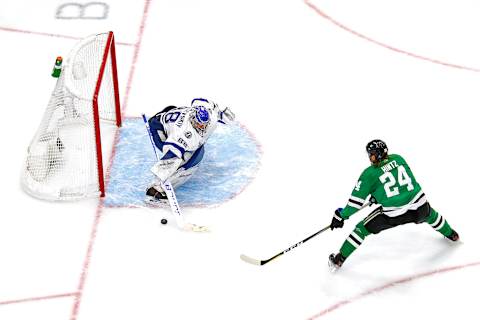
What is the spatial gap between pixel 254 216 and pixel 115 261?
971 mm

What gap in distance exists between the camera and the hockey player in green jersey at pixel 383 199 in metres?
5.25

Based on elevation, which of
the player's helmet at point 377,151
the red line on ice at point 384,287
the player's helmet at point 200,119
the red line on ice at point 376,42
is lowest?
the red line on ice at point 384,287

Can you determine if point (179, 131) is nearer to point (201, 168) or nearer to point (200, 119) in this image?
point (200, 119)

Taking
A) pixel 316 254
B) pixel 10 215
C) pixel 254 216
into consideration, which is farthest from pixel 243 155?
pixel 10 215

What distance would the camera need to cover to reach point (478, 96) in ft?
23.9

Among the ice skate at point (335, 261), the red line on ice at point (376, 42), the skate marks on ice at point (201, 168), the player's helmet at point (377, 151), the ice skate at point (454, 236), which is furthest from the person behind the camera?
the red line on ice at point (376, 42)

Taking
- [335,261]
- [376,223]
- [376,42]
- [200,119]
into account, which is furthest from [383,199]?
[376,42]

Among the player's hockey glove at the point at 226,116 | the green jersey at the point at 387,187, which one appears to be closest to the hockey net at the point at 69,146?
the player's hockey glove at the point at 226,116

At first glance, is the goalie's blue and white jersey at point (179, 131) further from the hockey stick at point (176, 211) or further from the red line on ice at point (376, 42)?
the red line on ice at point (376, 42)

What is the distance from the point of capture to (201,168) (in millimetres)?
6363

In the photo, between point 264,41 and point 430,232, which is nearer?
point 430,232

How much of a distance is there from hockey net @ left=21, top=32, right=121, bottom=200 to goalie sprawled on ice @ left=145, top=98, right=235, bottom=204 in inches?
15.5

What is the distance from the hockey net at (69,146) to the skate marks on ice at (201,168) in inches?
8.5

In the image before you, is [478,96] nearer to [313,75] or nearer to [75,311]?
[313,75]
